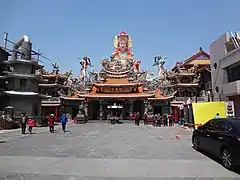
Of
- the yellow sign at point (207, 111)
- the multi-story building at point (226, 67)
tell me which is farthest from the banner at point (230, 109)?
the multi-story building at point (226, 67)

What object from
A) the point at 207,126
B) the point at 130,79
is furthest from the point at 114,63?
the point at 207,126

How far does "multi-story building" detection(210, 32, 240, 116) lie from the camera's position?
21172 millimetres

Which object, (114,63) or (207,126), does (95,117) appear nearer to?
(114,63)

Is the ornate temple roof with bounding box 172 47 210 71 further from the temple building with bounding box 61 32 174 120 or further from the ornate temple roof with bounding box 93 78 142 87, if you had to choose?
the ornate temple roof with bounding box 93 78 142 87

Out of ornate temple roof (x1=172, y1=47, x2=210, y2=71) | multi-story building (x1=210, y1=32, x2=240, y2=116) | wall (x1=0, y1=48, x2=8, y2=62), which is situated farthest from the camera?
ornate temple roof (x1=172, y1=47, x2=210, y2=71)

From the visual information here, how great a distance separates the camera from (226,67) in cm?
2292

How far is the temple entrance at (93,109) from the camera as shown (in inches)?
1705

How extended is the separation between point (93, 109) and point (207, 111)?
88.3 feet

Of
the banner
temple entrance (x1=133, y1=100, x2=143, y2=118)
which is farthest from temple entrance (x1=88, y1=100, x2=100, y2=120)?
the banner

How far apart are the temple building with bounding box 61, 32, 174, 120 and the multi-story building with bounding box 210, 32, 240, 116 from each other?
14132 mm

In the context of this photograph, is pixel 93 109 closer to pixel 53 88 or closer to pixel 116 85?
pixel 116 85

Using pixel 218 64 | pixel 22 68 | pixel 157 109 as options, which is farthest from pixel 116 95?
pixel 218 64

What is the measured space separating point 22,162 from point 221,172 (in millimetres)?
6090

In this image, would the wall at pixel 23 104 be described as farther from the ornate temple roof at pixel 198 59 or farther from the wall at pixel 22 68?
the ornate temple roof at pixel 198 59
